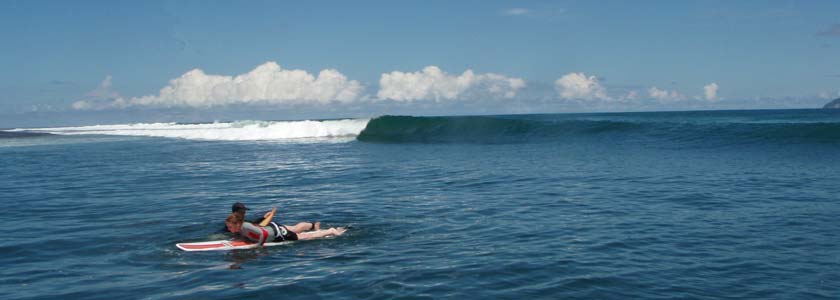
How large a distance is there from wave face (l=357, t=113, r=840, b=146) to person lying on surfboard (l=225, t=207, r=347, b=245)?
76.3 feet

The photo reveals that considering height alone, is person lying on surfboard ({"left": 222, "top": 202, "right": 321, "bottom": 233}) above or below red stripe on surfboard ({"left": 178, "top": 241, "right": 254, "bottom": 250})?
above

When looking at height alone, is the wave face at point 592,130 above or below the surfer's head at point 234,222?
above

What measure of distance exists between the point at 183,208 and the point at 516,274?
10125 millimetres

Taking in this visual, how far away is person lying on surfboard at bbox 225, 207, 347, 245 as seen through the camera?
11.5m

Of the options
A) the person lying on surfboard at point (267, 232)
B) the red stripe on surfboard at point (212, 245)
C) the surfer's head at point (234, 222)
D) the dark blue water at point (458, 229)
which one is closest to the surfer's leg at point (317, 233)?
the person lying on surfboard at point (267, 232)

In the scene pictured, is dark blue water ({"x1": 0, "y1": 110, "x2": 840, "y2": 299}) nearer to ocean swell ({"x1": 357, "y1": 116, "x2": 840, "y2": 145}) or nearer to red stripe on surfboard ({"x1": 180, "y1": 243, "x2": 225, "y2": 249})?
red stripe on surfboard ({"x1": 180, "y1": 243, "x2": 225, "y2": 249})

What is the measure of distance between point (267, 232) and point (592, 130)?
31162 mm

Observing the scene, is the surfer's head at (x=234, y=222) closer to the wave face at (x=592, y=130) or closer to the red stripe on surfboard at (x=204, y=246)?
the red stripe on surfboard at (x=204, y=246)

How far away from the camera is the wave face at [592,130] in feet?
98.5

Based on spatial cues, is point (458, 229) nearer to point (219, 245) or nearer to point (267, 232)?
point (267, 232)

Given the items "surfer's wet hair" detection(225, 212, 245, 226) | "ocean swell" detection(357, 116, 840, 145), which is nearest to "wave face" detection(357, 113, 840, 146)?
"ocean swell" detection(357, 116, 840, 145)

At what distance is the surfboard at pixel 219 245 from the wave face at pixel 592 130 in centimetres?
2434

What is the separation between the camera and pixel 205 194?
1838 centimetres

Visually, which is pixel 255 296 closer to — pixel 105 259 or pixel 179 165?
pixel 105 259
